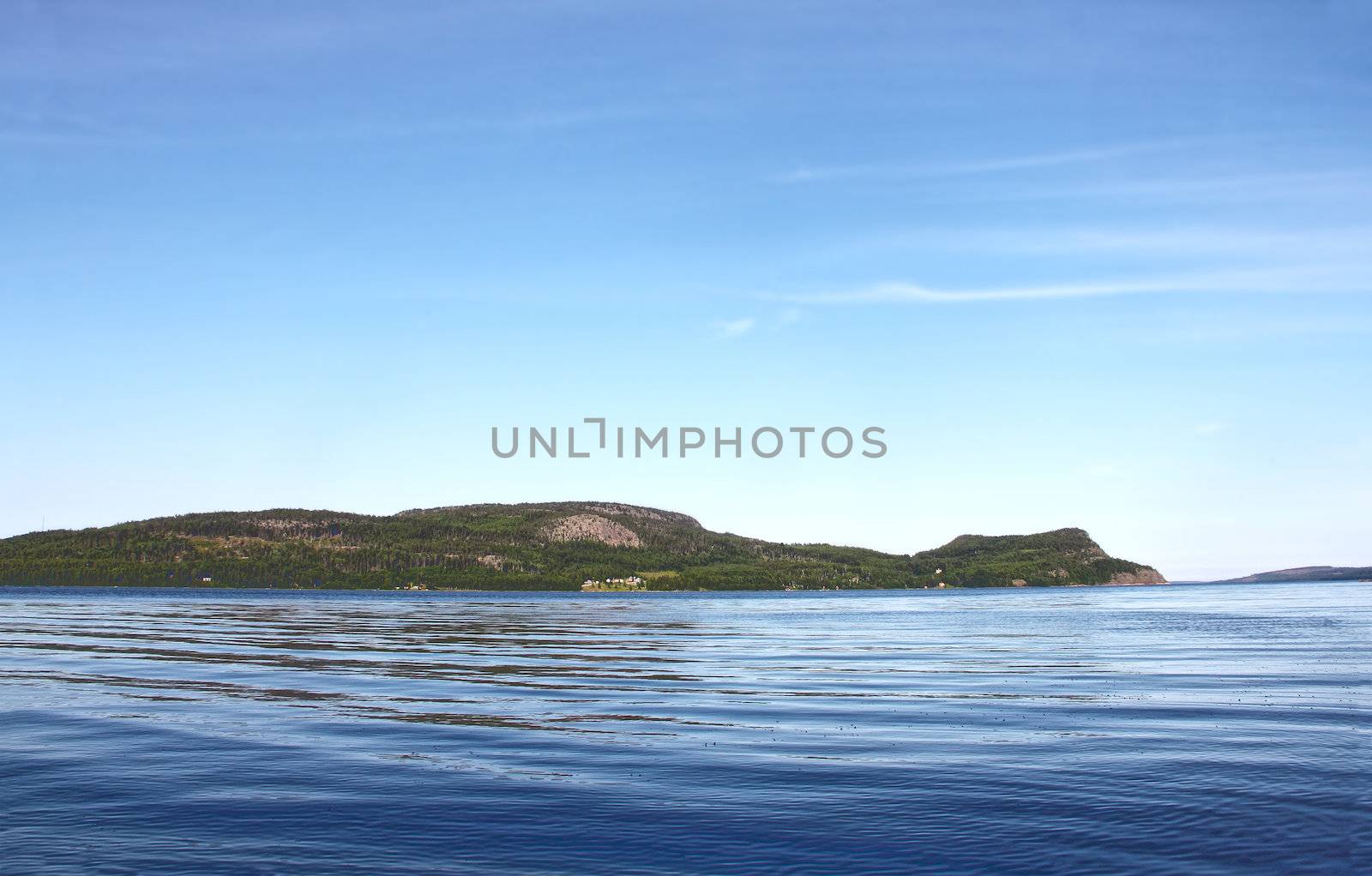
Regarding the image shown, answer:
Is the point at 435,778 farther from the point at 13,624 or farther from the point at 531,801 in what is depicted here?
the point at 13,624

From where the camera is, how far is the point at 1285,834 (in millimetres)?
16250

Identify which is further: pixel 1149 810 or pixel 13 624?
pixel 13 624

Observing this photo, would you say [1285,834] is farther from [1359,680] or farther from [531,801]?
[1359,680]

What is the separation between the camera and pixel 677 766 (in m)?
21.6

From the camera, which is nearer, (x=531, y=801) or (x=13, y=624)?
(x=531, y=801)

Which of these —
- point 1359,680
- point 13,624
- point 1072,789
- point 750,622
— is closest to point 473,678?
point 1072,789

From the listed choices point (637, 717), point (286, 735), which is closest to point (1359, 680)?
point (637, 717)

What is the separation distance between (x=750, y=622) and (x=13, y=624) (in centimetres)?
5967

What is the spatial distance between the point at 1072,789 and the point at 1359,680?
25.5m

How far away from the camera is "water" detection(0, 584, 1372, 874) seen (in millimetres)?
15219

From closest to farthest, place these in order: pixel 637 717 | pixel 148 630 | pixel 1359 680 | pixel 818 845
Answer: pixel 818 845, pixel 637 717, pixel 1359 680, pixel 148 630

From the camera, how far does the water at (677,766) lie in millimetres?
15219

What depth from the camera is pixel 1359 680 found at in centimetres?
3791

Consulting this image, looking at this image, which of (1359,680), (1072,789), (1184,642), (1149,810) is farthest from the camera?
(1184,642)
